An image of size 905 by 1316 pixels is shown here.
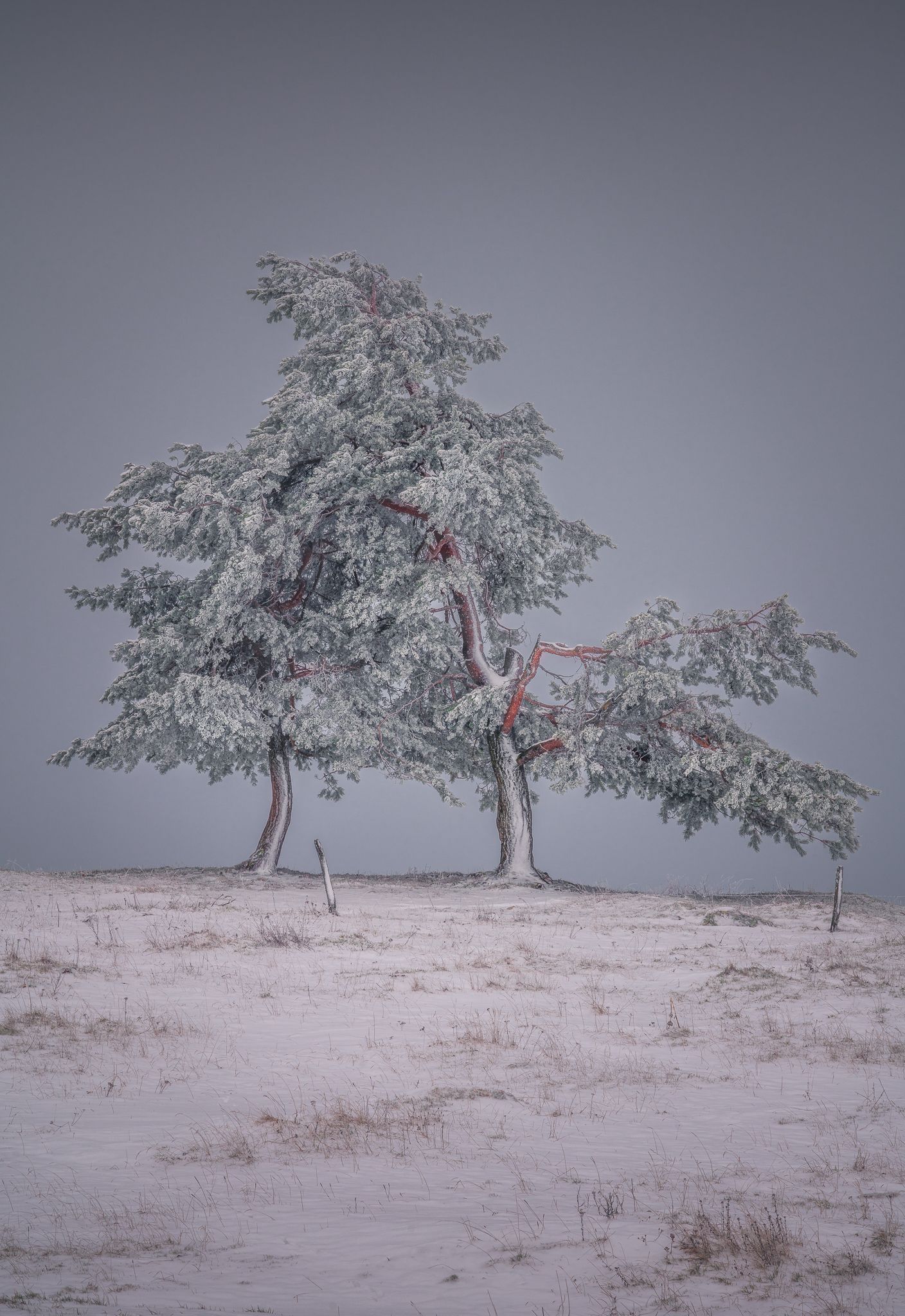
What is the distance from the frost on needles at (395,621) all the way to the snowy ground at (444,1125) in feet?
29.7

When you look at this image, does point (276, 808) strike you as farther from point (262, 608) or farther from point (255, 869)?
point (262, 608)

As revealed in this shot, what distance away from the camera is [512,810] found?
87.4 feet

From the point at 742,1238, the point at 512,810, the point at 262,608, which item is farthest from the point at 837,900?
the point at 262,608

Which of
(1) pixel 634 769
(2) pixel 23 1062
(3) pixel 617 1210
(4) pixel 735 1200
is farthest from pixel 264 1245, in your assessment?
(1) pixel 634 769

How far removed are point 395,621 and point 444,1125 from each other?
1841 cm

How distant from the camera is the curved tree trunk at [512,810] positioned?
2639cm

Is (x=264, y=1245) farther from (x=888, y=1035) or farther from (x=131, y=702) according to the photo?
(x=131, y=702)

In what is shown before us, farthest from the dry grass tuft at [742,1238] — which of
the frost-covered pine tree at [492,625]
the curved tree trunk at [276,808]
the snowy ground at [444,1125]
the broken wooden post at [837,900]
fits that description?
the curved tree trunk at [276,808]

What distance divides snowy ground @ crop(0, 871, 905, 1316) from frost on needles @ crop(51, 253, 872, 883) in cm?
904

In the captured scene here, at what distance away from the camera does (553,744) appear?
25.9 metres

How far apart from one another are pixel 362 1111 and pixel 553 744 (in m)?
18.4

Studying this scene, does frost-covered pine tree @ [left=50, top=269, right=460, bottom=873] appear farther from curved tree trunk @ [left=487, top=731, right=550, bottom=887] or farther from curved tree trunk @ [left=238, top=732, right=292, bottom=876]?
curved tree trunk @ [left=487, top=731, right=550, bottom=887]

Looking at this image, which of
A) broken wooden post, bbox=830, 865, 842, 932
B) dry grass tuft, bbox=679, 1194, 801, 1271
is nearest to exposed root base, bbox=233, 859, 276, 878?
broken wooden post, bbox=830, 865, 842, 932

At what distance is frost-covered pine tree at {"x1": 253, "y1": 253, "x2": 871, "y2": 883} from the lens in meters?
23.5
